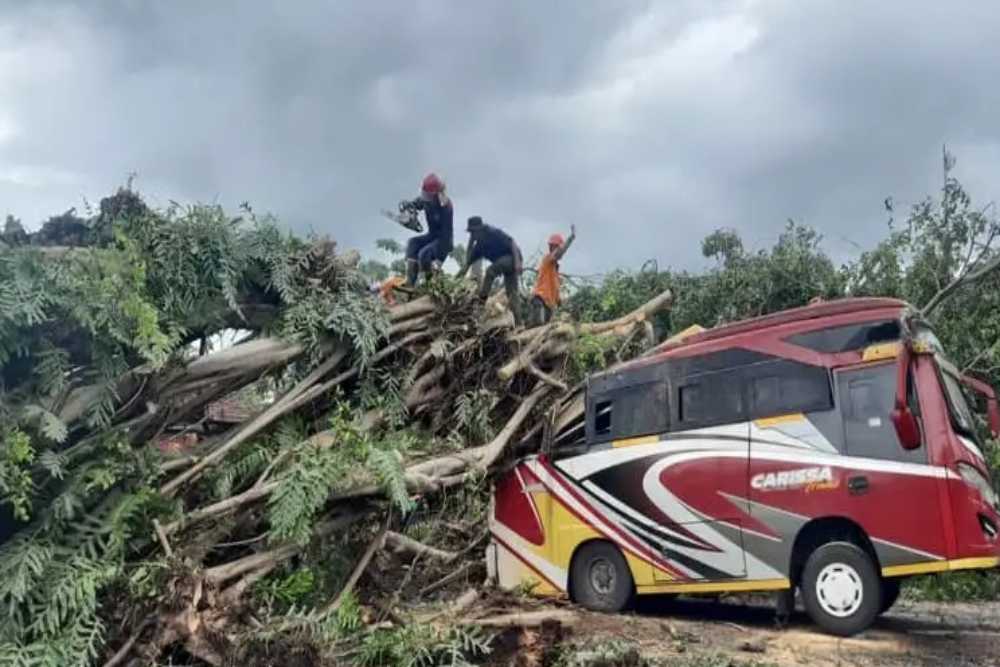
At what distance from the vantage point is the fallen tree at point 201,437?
5.91 metres

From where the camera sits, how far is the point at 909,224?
14297mm

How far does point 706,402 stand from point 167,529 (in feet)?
15.7

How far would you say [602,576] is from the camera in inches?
388

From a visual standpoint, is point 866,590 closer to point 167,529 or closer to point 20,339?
point 167,529

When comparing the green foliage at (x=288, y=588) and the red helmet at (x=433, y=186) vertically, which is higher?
the red helmet at (x=433, y=186)

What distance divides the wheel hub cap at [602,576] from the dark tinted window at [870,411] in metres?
2.80

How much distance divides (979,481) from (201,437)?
595cm

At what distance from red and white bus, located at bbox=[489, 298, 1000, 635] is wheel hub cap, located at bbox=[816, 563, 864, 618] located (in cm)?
1

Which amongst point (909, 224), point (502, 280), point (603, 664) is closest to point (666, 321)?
point (909, 224)

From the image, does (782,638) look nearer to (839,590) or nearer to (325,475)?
(839,590)

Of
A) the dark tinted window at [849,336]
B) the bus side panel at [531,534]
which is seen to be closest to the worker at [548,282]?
the bus side panel at [531,534]

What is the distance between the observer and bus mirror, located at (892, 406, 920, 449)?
24.5ft

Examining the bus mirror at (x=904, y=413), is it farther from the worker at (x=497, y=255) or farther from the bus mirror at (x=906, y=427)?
the worker at (x=497, y=255)

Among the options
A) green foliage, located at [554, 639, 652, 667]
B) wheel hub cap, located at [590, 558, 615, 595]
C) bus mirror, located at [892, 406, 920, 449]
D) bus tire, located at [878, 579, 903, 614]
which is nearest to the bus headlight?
A: bus mirror, located at [892, 406, 920, 449]
